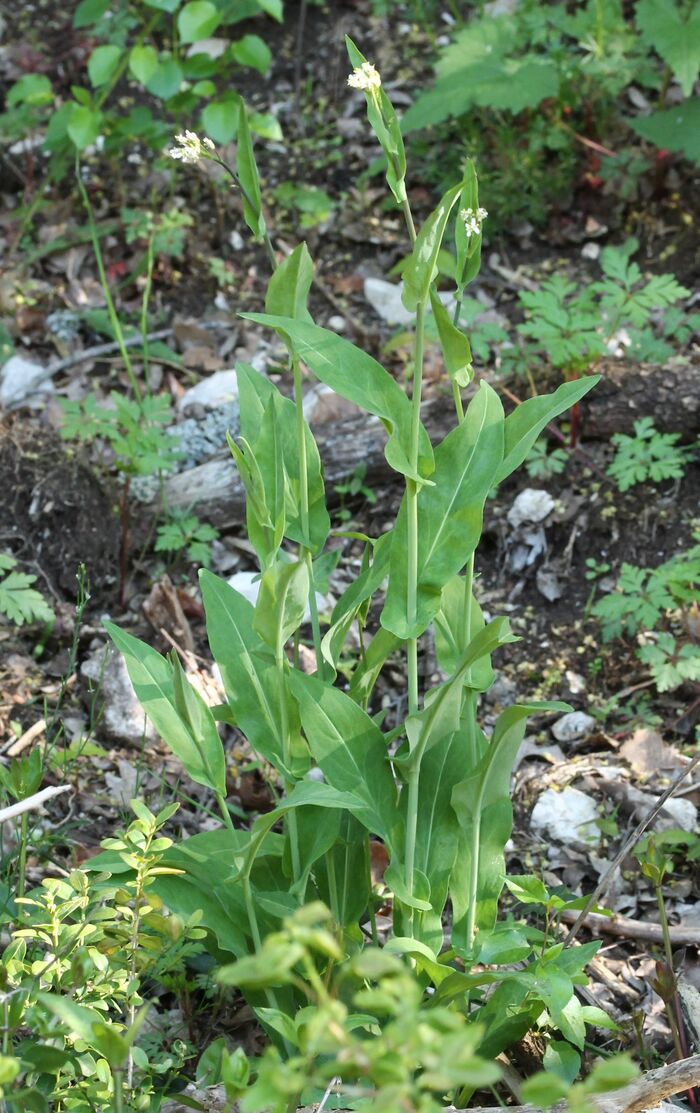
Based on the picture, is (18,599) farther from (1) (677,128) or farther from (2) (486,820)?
(1) (677,128)

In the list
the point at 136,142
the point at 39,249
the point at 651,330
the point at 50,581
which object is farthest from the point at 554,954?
the point at 136,142

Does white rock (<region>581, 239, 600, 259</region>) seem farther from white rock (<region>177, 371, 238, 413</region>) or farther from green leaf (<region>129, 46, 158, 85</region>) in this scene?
green leaf (<region>129, 46, 158, 85</region>)

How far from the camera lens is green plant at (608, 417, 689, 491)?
3.38 m

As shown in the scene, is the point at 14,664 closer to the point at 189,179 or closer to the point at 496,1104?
the point at 496,1104

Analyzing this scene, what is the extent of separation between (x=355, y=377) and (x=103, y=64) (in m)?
3.13

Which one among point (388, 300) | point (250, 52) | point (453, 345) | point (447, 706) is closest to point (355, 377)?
point (453, 345)

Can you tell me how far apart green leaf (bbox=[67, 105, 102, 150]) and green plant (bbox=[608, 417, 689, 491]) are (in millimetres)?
2382

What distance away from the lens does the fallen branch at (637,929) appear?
2.44 meters

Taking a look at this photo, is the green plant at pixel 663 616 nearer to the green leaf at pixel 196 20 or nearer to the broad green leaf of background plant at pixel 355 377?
the broad green leaf of background plant at pixel 355 377

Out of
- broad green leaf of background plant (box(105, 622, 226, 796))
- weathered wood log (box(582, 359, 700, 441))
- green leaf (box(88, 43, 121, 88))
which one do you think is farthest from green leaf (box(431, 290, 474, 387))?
green leaf (box(88, 43, 121, 88))

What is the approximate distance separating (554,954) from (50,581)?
2.11m

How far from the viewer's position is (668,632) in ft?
10.6

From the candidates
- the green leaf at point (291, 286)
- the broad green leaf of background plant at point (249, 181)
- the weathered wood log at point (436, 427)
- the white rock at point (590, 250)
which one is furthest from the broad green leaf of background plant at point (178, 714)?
the white rock at point (590, 250)

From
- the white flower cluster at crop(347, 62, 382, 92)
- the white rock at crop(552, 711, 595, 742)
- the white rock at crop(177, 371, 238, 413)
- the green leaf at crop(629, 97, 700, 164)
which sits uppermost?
the white flower cluster at crop(347, 62, 382, 92)
